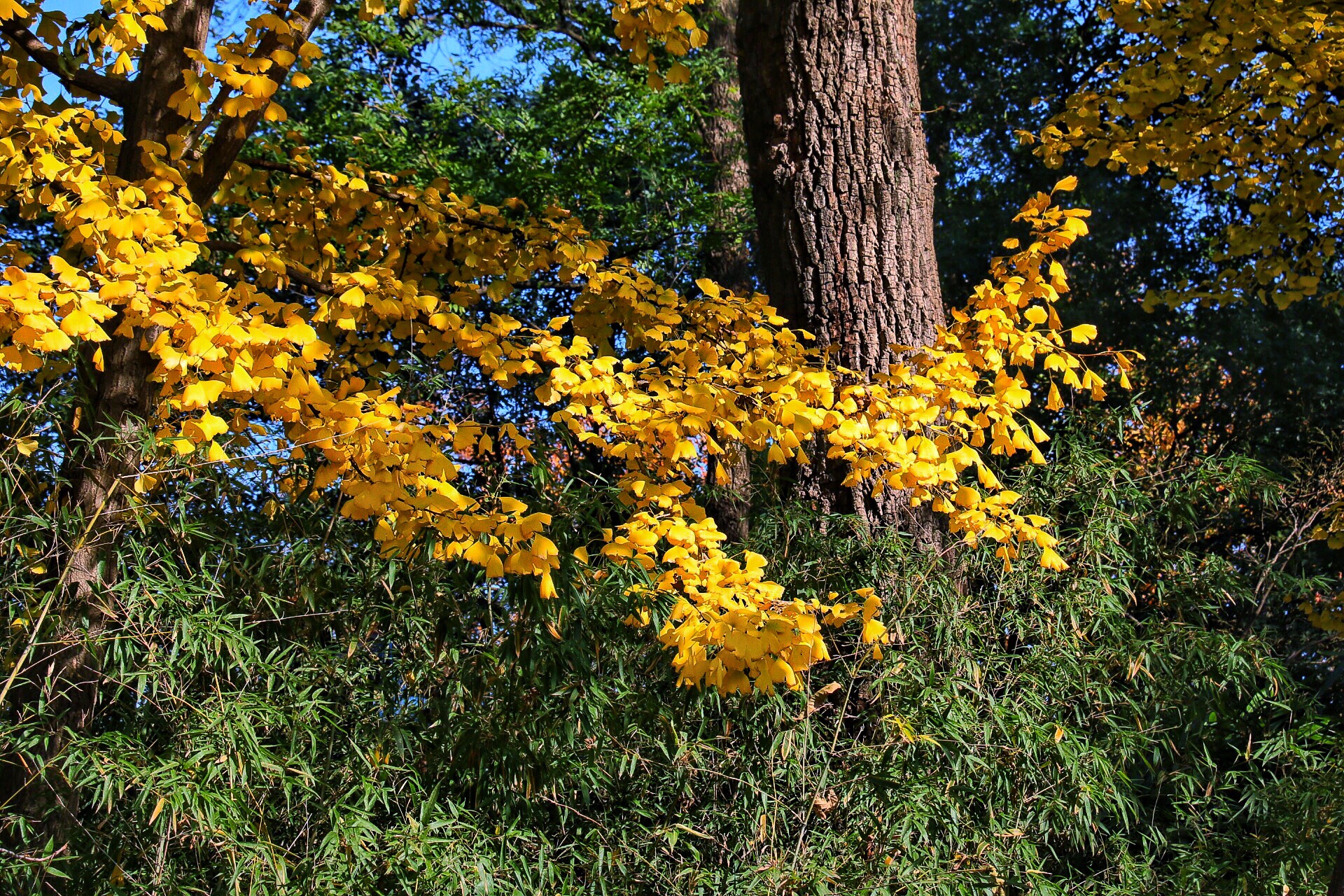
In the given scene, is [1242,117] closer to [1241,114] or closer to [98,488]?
[1241,114]

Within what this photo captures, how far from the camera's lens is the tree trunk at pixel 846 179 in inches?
116

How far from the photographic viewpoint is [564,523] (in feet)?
6.83

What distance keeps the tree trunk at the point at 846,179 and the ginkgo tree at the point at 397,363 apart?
6.8 inches

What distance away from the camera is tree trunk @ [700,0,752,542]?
18.2ft

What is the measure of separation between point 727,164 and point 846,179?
3.05 m

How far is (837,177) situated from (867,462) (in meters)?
1.18

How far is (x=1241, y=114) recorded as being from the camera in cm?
451

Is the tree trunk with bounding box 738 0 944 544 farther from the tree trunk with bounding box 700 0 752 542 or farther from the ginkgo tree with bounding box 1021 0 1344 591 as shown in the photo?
the tree trunk with bounding box 700 0 752 542

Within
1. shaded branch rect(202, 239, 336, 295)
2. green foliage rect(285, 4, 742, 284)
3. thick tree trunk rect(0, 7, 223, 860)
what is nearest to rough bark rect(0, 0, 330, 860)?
thick tree trunk rect(0, 7, 223, 860)

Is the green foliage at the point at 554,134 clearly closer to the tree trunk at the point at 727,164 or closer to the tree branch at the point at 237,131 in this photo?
the tree trunk at the point at 727,164

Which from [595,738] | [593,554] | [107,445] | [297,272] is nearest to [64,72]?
[297,272]

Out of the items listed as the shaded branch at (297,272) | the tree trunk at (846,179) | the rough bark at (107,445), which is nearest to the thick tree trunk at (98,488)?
the rough bark at (107,445)

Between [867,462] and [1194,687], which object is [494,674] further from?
[1194,687]

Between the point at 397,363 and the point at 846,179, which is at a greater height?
the point at 846,179
